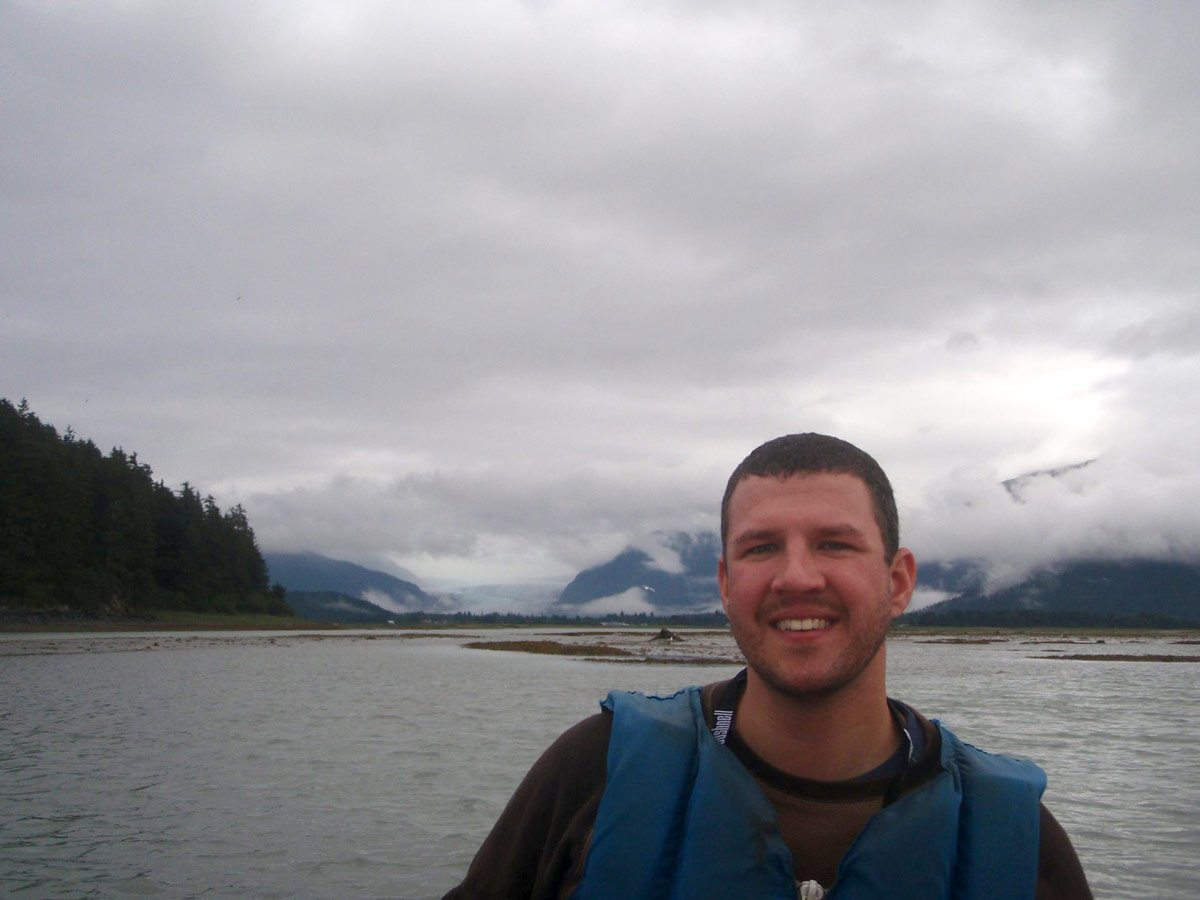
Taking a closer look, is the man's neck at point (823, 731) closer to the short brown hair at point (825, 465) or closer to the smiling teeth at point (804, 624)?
the smiling teeth at point (804, 624)

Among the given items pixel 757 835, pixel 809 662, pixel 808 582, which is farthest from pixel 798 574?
pixel 757 835

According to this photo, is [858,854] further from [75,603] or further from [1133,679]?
[75,603]

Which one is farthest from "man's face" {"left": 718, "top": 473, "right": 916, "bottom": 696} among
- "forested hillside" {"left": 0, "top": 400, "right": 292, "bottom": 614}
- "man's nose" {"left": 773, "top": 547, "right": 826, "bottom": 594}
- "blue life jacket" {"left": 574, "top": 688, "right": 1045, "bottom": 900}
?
"forested hillside" {"left": 0, "top": 400, "right": 292, "bottom": 614}

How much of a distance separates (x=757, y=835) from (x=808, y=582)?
121cm

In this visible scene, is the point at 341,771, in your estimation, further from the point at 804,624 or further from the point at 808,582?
the point at 808,582

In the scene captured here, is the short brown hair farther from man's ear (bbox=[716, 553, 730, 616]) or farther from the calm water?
the calm water

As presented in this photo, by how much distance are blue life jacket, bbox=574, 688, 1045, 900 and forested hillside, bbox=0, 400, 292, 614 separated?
347ft

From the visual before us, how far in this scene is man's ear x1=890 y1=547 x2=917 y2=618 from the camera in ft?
16.0

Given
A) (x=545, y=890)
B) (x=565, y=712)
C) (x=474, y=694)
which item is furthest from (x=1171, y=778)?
(x=474, y=694)

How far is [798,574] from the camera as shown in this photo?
4.40m

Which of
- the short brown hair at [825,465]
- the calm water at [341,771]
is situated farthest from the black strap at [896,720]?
the calm water at [341,771]

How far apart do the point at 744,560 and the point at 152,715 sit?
35.1 metres

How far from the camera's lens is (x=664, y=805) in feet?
14.6

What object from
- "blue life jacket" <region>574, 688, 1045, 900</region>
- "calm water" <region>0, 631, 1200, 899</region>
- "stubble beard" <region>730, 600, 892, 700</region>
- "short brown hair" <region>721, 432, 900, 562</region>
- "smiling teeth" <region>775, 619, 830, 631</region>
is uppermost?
"short brown hair" <region>721, 432, 900, 562</region>
